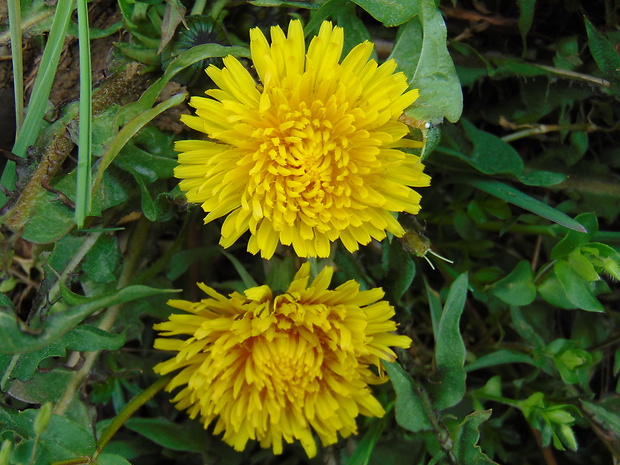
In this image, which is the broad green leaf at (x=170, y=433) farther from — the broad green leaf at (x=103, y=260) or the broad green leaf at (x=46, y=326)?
the broad green leaf at (x=46, y=326)

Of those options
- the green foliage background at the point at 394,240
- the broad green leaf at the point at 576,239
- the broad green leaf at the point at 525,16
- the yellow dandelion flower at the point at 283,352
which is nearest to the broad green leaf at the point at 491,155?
A: the green foliage background at the point at 394,240

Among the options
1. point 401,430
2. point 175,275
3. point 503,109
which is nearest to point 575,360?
point 401,430

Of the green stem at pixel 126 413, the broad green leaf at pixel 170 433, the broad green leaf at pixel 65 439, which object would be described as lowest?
the broad green leaf at pixel 170 433

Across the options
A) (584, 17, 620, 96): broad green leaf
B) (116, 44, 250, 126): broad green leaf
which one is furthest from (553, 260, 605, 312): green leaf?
(116, 44, 250, 126): broad green leaf

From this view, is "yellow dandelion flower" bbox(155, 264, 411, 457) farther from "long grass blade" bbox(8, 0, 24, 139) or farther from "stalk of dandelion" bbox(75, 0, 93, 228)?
"long grass blade" bbox(8, 0, 24, 139)

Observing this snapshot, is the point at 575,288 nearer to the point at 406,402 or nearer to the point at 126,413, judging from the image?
the point at 406,402

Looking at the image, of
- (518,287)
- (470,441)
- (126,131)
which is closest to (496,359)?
(518,287)
